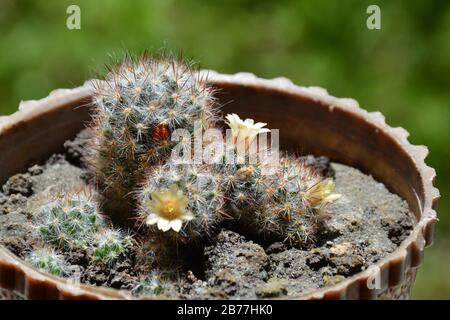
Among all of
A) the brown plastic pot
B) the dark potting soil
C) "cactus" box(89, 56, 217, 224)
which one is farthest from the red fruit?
the brown plastic pot

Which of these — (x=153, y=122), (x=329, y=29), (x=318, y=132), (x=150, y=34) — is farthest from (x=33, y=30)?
(x=153, y=122)

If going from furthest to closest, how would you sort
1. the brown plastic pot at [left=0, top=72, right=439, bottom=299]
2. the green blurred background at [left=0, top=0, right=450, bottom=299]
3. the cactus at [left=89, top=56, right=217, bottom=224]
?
the green blurred background at [left=0, top=0, right=450, bottom=299] < the brown plastic pot at [left=0, top=72, right=439, bottom=299] < the cactus at [left=89, top=56, right=217, bottom=224]

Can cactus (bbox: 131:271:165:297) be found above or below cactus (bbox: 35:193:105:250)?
below

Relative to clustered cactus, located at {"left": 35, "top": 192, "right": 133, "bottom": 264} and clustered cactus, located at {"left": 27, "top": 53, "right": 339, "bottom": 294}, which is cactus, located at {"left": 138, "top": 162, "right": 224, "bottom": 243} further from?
clustered cactus, located at {"left": 35, "top": 192, "right": 133, "bottom": 264}

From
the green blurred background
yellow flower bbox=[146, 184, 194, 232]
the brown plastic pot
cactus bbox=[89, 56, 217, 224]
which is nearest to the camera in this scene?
yellow flower bbox=[146, 184, 194, 232]

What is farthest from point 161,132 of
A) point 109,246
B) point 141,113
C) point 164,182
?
point 109,246

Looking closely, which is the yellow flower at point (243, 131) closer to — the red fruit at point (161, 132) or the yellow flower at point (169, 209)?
the red fruit at point (161, 132)

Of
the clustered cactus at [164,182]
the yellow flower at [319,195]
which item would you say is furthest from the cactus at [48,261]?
the yellow flower at [319,195]
